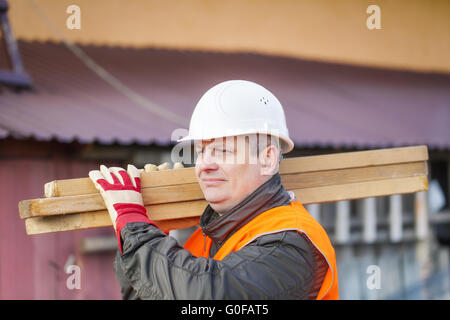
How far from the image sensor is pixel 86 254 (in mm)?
4465

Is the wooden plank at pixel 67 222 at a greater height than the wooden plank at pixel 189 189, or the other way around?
the wooden plank at pixel 189 189

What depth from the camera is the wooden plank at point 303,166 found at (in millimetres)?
1987

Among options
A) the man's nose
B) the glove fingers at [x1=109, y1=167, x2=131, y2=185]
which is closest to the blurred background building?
the glove fingers at [x1=109, y1=167, x2=131, y2=185]

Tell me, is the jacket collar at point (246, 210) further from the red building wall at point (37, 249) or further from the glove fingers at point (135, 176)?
the red building wall at point (37, 249)

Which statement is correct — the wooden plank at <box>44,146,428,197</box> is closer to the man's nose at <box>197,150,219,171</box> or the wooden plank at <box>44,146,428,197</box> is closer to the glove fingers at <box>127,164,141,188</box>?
the glove fingers at <box>127,164,141,188</box>

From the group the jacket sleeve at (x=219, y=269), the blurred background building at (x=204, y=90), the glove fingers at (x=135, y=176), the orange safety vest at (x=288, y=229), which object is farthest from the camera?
the blurred background building at (x=204, y=90)

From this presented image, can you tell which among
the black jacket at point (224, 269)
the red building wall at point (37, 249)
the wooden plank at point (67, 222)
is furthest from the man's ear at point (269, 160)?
the red building wall at point (37, 249)

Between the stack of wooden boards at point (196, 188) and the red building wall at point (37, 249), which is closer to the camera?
the stack of wooden boards at point (196, 188)

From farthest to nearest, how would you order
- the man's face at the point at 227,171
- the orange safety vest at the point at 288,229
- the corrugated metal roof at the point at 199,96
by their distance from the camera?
the corrugated metal roof at the point at 199,96 < the man's face at the point at 227,171 < the orange safety vest at the point at 288,229

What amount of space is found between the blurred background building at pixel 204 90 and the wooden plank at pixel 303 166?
1.77 meters

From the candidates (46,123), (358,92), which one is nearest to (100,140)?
(46,123)

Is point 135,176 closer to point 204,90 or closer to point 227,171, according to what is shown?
point 227,171

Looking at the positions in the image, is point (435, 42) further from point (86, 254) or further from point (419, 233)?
point (86, 254)

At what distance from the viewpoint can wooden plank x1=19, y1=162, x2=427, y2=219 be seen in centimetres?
192
